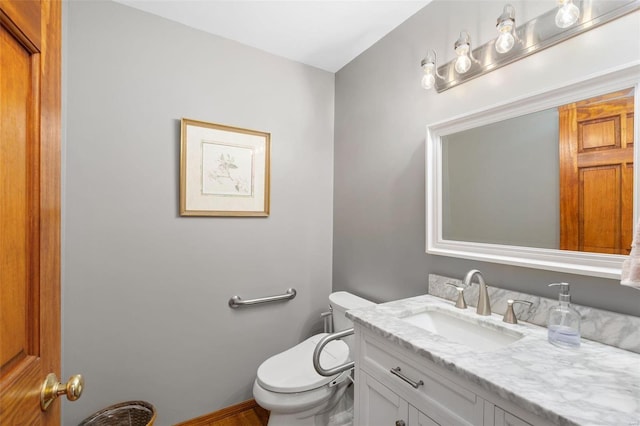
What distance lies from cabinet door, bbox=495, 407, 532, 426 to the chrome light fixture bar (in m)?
1.20

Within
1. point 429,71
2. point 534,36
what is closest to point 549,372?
point 534,36

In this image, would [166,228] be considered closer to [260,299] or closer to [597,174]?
[260,299]

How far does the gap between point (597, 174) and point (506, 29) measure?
61 cm

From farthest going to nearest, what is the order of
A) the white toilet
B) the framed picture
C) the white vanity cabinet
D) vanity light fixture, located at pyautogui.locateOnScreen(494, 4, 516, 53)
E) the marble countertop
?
the framed picture
the white toilet
vanity light fixture, located at pyautogui.locateOnScreen(494, 4, 516, 53)
the white vanity cabinet
the marble countertop

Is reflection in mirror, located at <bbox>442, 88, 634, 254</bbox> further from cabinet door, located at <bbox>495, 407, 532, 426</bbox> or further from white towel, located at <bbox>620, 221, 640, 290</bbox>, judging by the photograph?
cabinet door, located at <bbox>495, 407, 532, 426</bbox>

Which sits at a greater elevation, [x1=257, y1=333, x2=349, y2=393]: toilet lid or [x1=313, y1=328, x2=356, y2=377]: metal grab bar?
[x1=313, y1=328, x2=356, y2=377]: metal grab bar

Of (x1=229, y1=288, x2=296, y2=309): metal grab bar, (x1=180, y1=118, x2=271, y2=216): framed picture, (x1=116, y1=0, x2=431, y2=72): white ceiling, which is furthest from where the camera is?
(x1=229, y1=288, x2=296, y2=309): metal grab bar

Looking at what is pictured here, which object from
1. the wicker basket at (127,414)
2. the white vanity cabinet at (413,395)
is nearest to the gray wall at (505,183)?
the white vanity cabinet at (413,395)

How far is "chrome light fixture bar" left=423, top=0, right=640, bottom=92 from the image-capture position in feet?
2.96

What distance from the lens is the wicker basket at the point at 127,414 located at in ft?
4.74

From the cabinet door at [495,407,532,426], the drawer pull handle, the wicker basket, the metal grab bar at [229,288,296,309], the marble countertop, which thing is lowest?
the wicker basket

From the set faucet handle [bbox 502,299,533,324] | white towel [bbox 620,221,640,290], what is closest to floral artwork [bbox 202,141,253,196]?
faucet handle [bbox 502,299,533,324]

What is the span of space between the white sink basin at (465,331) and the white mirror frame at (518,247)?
268mm

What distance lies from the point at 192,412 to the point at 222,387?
0.20 metres
